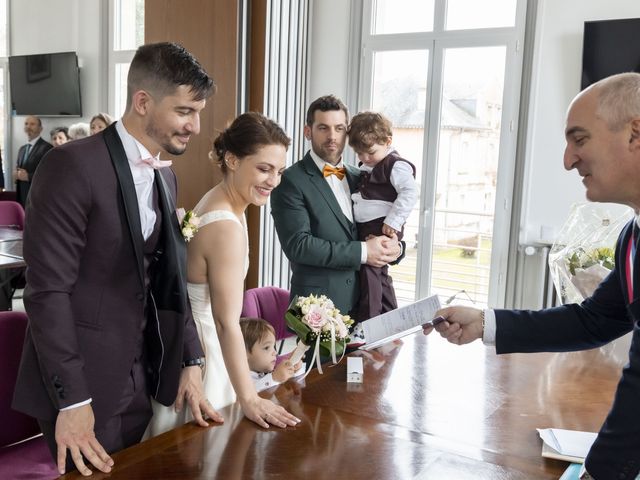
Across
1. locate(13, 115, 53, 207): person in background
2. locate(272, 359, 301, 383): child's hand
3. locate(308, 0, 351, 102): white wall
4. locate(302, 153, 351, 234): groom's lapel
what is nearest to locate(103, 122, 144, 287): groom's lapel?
locate(272, 359, 301, 383): child's hand

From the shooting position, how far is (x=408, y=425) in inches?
71.3

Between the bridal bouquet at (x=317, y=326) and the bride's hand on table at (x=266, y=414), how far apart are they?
26 centimetres

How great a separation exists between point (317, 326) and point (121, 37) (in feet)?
24.2

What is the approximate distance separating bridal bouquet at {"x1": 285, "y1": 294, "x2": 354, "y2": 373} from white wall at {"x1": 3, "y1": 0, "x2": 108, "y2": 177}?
7191 mm

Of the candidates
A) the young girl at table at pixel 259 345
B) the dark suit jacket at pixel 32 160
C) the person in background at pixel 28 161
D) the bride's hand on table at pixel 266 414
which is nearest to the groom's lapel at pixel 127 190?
the bride's hand on table at pixel 266 414

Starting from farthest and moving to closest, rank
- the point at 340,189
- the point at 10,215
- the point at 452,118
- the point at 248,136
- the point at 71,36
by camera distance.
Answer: the point at 71,36 < the point at 10,215 < the point at 452,118 < the point at 340,189 < the point at 248,136

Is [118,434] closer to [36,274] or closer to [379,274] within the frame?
[36,274]

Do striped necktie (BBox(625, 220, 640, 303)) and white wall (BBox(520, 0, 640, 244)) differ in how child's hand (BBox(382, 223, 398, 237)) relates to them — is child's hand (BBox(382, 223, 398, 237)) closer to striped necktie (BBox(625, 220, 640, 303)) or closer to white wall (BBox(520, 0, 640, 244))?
striped necktie (BBox(625, 220, 640, 303))

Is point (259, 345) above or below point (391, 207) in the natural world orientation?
below

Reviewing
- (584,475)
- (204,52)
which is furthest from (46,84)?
(584,475)

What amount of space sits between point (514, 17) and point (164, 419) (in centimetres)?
419

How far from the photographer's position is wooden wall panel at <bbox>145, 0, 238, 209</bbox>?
518 cm

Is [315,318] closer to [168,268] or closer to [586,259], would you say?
[168,268]

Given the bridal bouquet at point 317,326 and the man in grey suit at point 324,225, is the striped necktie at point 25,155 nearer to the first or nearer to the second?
the man in grey suit at point 324,225
